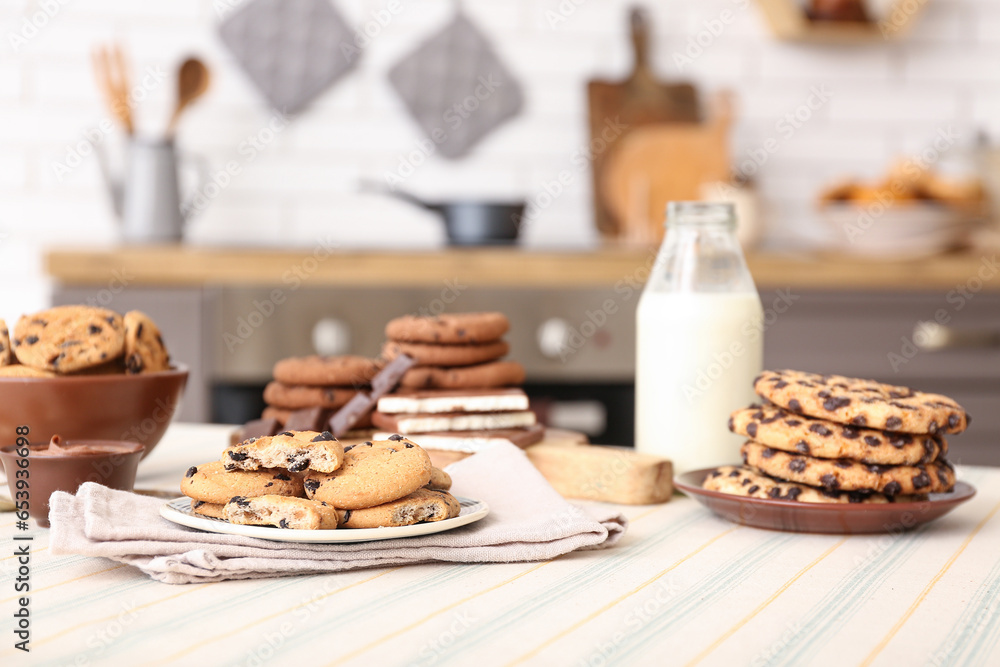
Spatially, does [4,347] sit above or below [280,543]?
above

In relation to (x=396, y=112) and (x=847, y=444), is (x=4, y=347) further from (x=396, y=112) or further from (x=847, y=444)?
(x=396, y=112)

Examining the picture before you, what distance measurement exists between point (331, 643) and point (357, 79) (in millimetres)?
2728

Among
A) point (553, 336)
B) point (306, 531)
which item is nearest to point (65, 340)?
point (306, 531)

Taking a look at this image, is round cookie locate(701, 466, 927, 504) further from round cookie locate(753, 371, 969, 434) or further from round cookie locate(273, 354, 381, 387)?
round cookie locate(273, 354, 381, 387)

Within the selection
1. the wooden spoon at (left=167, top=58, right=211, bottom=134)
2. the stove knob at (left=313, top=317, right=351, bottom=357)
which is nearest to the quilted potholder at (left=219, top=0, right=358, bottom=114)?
the wooden spoon at (left=167, top=58, right=211, bottom=134)

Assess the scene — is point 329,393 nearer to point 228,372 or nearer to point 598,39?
point 228,372

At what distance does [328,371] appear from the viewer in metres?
1.23

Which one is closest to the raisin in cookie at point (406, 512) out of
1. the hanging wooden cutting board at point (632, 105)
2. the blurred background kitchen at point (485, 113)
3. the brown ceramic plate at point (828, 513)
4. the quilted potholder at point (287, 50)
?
the brown ceramic plate at point (828, 513)

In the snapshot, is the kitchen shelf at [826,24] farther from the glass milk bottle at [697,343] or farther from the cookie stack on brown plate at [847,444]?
the cookie stack on brown plate at [847,444]

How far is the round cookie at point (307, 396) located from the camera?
1.23 meters

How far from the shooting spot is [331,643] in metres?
0.64

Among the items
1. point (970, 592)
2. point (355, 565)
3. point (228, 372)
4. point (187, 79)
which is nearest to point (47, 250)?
point (228, 372)

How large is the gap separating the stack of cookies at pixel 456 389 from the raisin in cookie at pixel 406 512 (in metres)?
0.32

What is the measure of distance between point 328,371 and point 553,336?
138 centimetres
